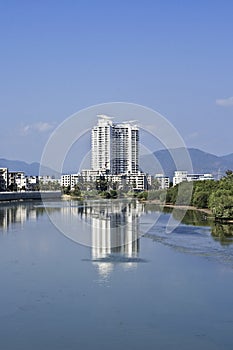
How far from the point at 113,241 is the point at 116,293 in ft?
11.3

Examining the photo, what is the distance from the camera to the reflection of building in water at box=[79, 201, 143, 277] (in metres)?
6.79

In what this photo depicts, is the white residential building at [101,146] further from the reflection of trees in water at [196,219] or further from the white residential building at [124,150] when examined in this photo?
the reflection of trees in water at [196,219]

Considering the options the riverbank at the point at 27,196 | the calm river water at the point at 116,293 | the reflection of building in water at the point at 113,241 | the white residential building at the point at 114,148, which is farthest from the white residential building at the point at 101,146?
the riverbank at the point at 27,196

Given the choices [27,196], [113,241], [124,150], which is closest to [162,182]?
[124,150]

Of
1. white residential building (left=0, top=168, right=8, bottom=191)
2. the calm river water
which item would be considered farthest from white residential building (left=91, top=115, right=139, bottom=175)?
white residential building (left=0, top=168, right=8, bottom=191)

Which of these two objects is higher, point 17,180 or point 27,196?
point 17,180

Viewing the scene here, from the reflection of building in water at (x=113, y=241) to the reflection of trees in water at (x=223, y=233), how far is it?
1259mm

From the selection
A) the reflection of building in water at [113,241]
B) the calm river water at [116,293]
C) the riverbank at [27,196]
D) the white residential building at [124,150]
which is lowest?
the calm river water at [116,293]

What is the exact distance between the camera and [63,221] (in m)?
12.0

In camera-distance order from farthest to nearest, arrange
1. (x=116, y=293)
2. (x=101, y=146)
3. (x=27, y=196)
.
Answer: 1. (x=27, y=196)
2. (x=101, y=146)
3. (x=116, y=293)

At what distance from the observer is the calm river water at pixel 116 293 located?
411 centimetres

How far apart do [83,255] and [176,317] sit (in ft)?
9.81

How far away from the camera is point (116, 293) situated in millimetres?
5238

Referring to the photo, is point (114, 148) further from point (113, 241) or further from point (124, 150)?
point (113, 241)
